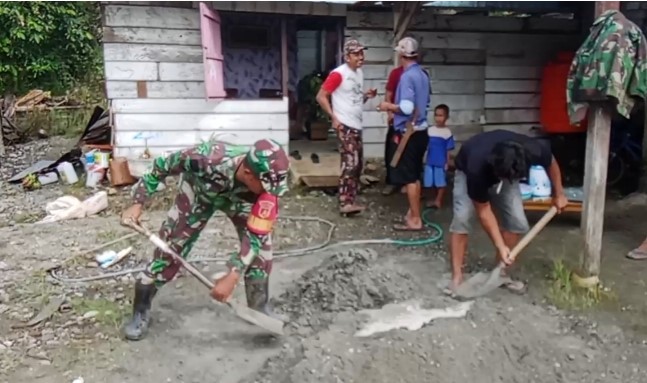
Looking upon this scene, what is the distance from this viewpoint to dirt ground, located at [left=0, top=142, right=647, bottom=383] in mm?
3289

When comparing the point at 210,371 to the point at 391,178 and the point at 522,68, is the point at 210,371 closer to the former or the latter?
the point at 391,178

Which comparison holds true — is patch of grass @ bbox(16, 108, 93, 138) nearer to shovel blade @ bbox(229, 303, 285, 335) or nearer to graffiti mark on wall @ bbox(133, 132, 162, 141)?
graffiti mark on wall @ bbox(133, 132, 162, 141)

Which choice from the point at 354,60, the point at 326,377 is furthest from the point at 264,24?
the point at 326,377

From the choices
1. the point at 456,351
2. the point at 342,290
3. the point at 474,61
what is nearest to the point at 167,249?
the point at 342,290

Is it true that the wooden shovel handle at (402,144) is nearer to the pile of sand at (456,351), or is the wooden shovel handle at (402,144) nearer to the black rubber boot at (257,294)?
the pile of sand at (456,351)

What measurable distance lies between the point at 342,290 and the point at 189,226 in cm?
106

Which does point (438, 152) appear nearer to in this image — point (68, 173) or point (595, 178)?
point (595, 178)

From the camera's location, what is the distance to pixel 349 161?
600 cm

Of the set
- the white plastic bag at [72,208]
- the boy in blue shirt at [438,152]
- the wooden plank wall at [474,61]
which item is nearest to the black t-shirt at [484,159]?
the boy in blue shirt at [438,152]

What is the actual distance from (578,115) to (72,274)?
372cm

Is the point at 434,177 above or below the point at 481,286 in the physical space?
above

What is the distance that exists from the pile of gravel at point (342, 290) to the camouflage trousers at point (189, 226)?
1.44 ft

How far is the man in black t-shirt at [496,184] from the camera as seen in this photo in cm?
367

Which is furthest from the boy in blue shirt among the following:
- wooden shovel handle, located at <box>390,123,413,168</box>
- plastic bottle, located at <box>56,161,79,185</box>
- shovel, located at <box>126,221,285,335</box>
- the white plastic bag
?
plastic bottle, located at <box>56,161,79,185</box>
